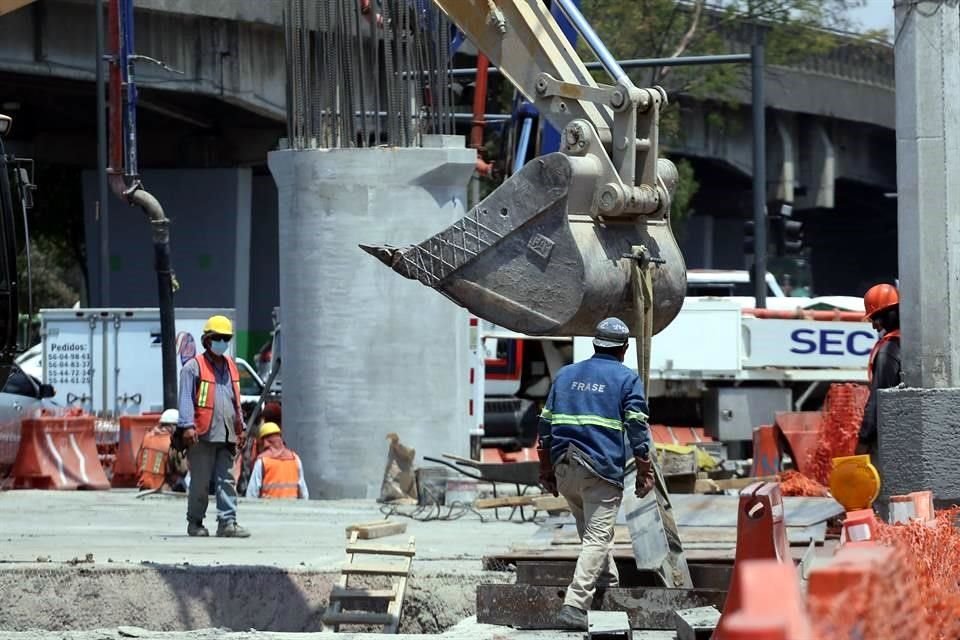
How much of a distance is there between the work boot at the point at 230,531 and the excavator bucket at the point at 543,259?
506cm

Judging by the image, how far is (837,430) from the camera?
1644 cm

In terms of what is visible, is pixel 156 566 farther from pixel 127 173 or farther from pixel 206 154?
pixel 206 154

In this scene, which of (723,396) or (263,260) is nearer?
(723,396)

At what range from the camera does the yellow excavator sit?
31.1ft

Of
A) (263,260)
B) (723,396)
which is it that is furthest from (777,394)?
(263,260)

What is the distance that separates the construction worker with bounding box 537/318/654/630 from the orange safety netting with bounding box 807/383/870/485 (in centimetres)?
615

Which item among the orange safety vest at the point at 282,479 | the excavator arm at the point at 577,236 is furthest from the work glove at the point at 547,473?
the orange safety vest at the point at 282,479

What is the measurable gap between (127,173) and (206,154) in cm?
1658

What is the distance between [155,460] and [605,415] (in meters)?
11.9

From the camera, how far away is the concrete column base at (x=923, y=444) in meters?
10.2

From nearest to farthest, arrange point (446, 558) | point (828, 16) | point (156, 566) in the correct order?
point (156, 566) → point (446, 558) → point (828, 16)

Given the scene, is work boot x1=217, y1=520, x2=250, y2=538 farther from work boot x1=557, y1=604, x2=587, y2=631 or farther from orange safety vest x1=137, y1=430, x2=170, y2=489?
orange safety vest x1=137, y1=430, x2=170, y2=489

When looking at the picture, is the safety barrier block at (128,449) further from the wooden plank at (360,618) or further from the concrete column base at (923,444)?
the concrete column base at (923,444)

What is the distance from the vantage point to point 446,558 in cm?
1263
